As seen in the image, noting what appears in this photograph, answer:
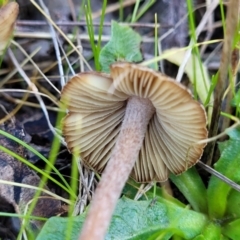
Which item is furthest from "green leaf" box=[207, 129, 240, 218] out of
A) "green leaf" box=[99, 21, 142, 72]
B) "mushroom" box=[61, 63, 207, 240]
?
"green leaf" box=[99, 21, 142, 72]

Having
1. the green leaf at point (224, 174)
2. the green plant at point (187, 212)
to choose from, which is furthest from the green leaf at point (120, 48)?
the green leaf at point (224, 174)

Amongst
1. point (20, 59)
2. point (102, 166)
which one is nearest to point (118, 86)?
point (102, 166)

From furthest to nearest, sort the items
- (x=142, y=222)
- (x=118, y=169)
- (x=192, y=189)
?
(x=192, y=189) < (x=142, y=222) < (x=118, y=169)

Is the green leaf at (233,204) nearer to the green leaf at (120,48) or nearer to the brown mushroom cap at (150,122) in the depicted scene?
the brown mushroom cap at (150,122)

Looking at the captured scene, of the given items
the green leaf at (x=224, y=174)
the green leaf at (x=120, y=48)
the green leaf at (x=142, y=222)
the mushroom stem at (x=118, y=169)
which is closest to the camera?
the mushroom stem at (x=118, y=169)

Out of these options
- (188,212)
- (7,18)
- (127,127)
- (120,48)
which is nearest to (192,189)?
(188,212)

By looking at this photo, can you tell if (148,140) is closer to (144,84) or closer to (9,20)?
(144,84)

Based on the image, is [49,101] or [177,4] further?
[177,4]

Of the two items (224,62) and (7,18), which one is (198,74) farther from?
(7,18)
